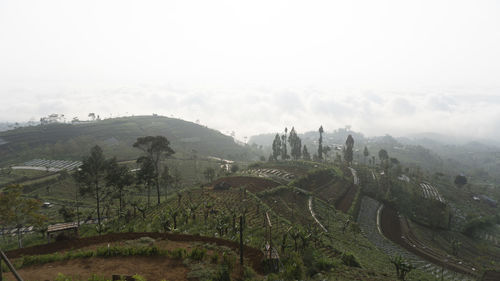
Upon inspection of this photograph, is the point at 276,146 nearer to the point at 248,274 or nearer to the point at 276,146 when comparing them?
Result: the point at 276,146

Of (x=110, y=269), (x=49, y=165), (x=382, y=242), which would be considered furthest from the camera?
(x=49, y=165)

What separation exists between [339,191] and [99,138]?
163 metres

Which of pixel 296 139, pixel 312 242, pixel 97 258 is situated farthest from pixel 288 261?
pixel 296 139

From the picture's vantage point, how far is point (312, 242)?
35.8 meters

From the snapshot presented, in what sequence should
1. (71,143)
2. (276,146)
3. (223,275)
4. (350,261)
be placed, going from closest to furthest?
(223,275) < (350,261) < (276,146) < (71,143)

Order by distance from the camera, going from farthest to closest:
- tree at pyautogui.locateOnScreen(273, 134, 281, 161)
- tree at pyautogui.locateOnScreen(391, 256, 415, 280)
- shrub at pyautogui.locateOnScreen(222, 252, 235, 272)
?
tree at pyautogui.locateOnScreen(273, 134, 281, 161), tree at pyautogui.locateOnScreen(391, 256, 415, 280), shrub at pyautogui.locateOnScreen(222, 252, 235, 272)

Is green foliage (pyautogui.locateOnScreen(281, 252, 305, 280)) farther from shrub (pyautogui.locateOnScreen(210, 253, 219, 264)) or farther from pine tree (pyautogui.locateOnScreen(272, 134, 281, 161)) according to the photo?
pine tree (pyautogui.locateOnScreen(272, 134, 281, 161))

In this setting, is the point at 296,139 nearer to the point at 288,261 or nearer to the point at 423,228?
the point at 423,228

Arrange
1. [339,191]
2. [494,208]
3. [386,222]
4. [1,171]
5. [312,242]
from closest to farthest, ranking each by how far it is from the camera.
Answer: [312,242], [386,222], [339,191], [494,208], [1,171]

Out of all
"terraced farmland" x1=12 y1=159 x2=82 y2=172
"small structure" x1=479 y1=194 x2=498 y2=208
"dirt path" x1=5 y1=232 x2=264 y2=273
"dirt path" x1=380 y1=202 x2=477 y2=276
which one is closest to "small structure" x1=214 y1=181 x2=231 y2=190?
"dirt path" x1=5 y1=232 x2=264 y2=273

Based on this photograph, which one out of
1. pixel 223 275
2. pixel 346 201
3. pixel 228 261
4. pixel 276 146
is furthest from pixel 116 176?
pixel 276 146

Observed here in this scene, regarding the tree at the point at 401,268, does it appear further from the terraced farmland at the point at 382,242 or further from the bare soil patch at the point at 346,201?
the bare soil patch at the point at 346,201

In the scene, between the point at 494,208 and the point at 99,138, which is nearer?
the point at 494,208

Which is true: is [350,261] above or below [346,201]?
above
